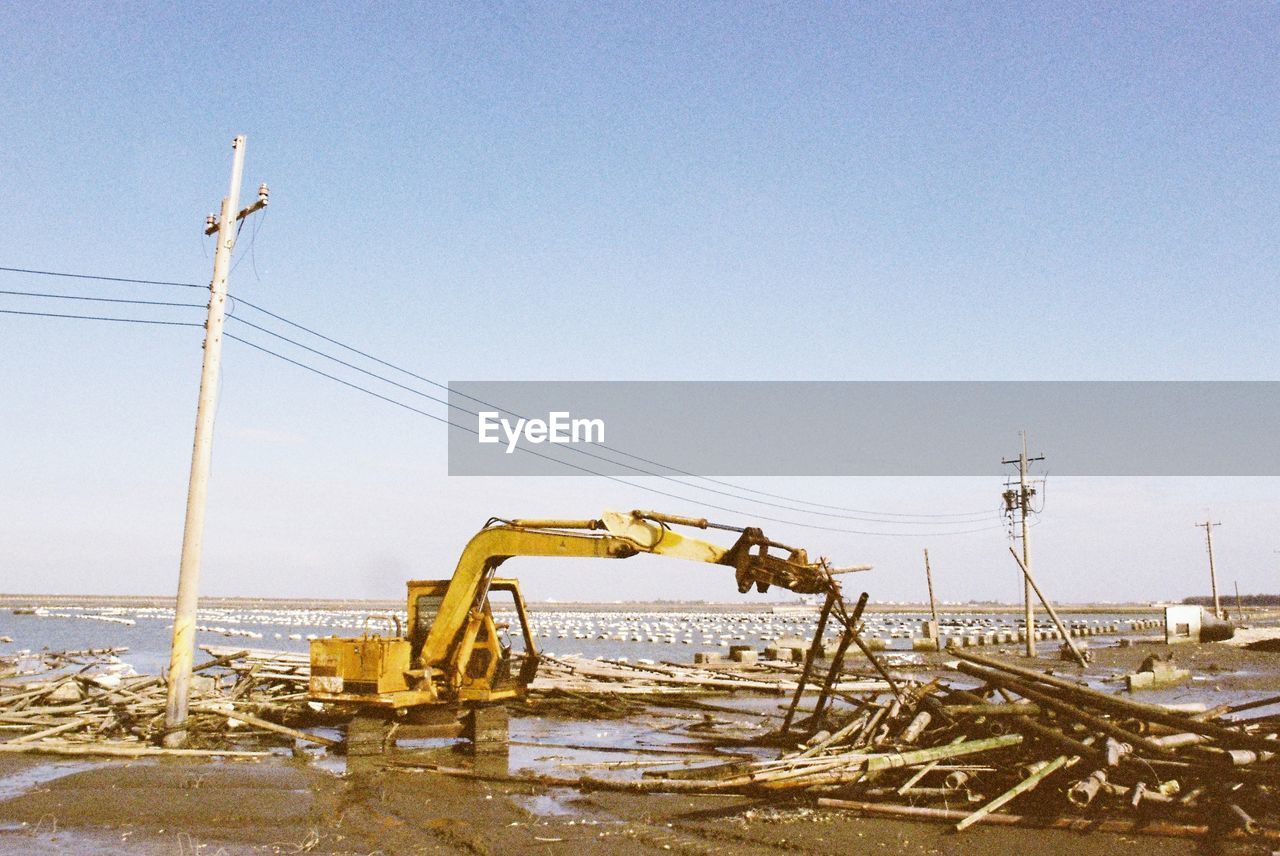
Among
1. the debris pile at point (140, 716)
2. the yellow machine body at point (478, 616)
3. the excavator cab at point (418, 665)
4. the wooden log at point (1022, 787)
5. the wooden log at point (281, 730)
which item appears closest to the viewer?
the wooden log at point (1022, 787)

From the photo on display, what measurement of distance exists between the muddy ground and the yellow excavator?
144 centimetres

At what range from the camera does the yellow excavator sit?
13664 mm

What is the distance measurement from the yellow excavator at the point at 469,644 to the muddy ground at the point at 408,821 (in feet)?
4.73

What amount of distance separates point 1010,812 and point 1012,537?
Answer: 31969 mm

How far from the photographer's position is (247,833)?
9.63 m

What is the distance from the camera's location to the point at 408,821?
10.2 m

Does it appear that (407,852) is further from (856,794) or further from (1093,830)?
(1093,830)

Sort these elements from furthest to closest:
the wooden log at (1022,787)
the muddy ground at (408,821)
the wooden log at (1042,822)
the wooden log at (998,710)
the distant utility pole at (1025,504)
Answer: the distant utility pole at (1025,504), the wooden log at (998,710), the wooden log at (1022,787), the wooden log at (1042,822), the muddy ground at (408,821)

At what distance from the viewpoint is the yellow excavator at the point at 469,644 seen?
13664 mm

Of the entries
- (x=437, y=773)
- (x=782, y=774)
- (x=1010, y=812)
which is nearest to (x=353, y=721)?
(x=437, y=773)

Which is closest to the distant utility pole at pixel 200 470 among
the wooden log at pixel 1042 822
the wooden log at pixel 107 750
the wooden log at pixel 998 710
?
the wooden log at pixel 107 750

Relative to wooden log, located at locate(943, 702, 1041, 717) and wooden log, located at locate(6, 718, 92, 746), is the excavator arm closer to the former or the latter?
wooden log, located at locate(943, 702, 1041, 717)

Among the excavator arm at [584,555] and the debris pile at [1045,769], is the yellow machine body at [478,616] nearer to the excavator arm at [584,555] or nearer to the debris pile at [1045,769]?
the excavator arm at [584,555]

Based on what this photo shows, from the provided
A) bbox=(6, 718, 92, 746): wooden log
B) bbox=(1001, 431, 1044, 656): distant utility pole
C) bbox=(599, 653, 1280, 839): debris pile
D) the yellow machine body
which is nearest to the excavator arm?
the yellow machine body
